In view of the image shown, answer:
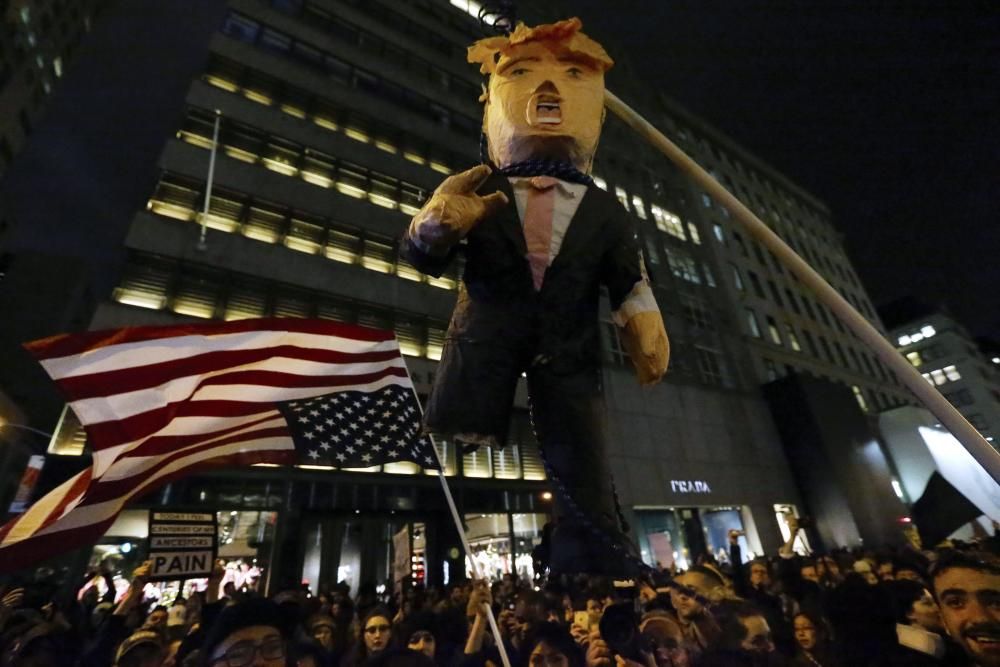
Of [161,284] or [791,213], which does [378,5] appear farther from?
[791,213]

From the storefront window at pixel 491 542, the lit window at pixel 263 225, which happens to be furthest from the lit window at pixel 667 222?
the lit window at pixel 263 225

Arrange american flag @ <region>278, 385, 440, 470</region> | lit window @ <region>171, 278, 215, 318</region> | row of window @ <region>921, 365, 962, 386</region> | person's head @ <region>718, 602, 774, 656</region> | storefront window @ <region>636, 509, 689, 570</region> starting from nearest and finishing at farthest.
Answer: person's head @ <region>718, 602, 774, 656</region> < american flag @ <region>278, 385, 440, 470</region> < lit window @ <region>171, 278, 215, 318</region> < storefront window @ <region>636, 509, 689, 570</region> < row of window @ <region>921, 365, 962, 386</region>

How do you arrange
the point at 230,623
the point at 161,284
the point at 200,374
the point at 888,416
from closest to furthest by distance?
the point at 230,623
the point at 200,374
the point at 161,284
the point at 888,416

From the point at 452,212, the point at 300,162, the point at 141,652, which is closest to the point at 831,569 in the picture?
the point at 452,212

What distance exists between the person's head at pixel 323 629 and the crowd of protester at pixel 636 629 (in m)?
0.02

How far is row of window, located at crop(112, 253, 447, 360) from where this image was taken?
11.9 metres

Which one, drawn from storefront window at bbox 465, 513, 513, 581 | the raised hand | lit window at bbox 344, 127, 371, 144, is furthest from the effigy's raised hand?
lit window at bbox 344, 127, 371, 144

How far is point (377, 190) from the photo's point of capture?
666 inches

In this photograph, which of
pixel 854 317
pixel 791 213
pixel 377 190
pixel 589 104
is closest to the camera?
pixel 854 317

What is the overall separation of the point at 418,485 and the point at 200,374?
33.9 ft

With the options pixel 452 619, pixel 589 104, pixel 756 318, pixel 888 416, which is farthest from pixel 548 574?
pixel 888 416

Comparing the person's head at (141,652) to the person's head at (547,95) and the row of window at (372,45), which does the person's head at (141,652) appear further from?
the row of window at (372,45)

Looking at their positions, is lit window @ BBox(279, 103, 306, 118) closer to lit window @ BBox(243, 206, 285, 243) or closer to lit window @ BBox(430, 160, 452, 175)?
lit window @ BBox(243, 206, 285, 243)

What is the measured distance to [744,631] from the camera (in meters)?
2.90
